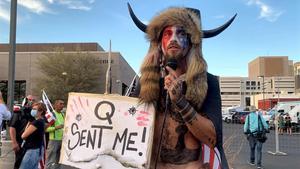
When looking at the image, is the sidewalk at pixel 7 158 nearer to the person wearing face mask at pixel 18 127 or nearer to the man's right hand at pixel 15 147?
the person wearing face mask at pixel 18 127

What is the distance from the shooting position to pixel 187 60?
7.24 feet

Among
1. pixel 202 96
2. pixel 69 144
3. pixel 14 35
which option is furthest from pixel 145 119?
pixel 14 35

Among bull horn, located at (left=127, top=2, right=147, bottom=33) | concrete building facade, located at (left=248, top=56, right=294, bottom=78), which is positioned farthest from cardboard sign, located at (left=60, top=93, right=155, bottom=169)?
concrete building facade, located at (left=248, top=56, right=294, bottom=78)

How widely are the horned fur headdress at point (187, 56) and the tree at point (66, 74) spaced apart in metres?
55.8

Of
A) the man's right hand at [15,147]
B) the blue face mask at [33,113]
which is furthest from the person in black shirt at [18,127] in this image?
the blue face mask at [33,113]

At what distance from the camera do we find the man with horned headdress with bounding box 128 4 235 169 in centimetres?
212

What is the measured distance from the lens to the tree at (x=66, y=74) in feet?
190

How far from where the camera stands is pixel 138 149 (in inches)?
87.6

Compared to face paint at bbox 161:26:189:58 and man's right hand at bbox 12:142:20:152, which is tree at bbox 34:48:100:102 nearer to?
man's right hand at bbox 12:142:20:152

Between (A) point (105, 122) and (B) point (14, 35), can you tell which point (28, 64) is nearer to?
(B) point (14, 35)

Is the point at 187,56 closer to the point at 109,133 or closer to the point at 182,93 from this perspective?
the point at 182,93

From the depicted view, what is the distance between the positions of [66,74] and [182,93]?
5806cm

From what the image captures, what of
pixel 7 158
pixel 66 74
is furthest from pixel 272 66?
pixel 7 158

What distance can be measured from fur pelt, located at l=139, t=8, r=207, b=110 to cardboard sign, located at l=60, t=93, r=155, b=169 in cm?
11
